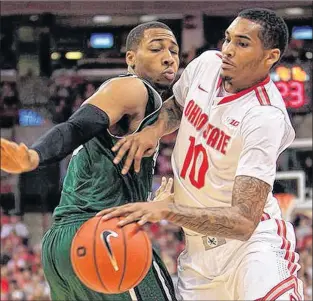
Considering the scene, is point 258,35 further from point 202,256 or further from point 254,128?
point 202,256

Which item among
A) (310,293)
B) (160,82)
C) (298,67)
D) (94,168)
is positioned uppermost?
(160,82)

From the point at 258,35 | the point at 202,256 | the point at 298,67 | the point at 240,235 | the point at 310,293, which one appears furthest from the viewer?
the point at 298,67

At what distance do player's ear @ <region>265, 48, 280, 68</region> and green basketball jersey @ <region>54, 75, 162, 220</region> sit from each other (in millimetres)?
487

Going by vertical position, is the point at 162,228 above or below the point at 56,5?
below

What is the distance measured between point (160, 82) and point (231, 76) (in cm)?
30

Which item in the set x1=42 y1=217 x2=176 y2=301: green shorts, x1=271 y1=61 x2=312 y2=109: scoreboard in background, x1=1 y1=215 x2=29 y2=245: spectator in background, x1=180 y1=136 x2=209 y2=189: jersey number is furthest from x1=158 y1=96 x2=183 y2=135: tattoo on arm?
x1=1 y1=215 x2=29 y2=245: spectator in background

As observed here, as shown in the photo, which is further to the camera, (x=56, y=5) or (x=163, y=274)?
(x=56, y=5)

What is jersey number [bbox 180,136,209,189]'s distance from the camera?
11.4 ft

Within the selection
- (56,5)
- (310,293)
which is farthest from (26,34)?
(310,293)

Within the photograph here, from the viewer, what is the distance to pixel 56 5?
10.4 m

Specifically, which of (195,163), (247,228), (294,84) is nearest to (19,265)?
(294,84)

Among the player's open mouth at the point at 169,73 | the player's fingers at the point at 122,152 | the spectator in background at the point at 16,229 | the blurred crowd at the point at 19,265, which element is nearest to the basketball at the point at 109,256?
the player's fingers at the point at 122,152

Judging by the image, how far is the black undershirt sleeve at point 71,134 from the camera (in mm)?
2926

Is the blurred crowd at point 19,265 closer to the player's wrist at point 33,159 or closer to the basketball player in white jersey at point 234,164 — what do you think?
the basketball player in white jersey at point 234,164
